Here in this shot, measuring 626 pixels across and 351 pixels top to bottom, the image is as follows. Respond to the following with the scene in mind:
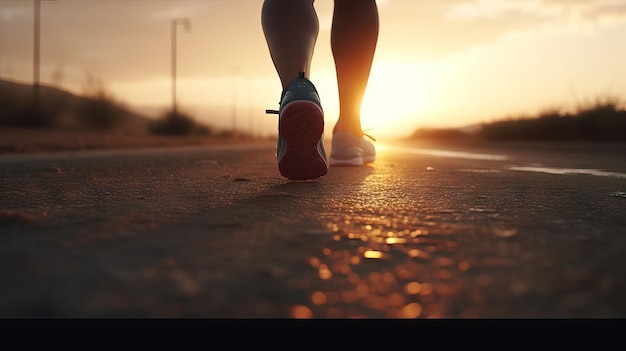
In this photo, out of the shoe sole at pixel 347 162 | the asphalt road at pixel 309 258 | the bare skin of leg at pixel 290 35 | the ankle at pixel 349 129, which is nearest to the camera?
the asphalt road at pixel 309 258

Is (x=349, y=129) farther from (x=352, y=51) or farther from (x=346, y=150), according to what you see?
(x=352, y=51)

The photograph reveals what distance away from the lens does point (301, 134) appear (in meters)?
2.19

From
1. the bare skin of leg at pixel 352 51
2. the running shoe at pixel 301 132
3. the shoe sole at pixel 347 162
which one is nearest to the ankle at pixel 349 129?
the bare skin of leg at pixel 352 51

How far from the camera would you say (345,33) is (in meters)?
3.41

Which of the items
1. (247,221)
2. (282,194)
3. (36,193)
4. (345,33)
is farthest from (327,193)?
(345,33)

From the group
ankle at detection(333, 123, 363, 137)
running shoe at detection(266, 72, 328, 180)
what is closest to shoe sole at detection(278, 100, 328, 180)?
running shoe at detection(266, 72, 328, 180)

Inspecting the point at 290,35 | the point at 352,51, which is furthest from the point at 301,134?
the point at 352,51

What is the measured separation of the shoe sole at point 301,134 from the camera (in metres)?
2.17

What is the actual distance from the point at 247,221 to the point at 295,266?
1.42 feet

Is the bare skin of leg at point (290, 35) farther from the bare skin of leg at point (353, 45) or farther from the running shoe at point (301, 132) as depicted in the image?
the bare skin of leg at point (353, 45)

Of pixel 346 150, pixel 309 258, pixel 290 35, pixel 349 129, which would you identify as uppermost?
pixel 290 35

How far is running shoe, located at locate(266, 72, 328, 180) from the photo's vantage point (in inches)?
85.5

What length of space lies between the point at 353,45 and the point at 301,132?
138 centimetres
